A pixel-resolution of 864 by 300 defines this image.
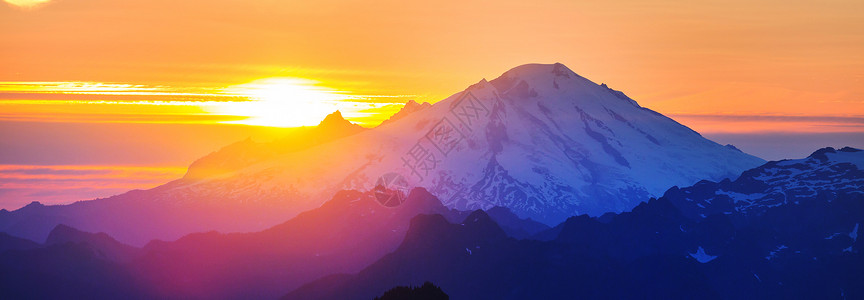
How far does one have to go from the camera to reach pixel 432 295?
112000mm

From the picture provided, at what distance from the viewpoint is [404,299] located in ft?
367

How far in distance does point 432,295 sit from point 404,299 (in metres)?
2.55
